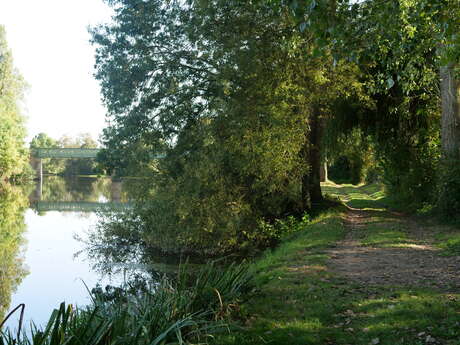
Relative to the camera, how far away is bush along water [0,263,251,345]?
13.4 ft

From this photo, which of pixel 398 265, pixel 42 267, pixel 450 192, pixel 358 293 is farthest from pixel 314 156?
pixel 358 293

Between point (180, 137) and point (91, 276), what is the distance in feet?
17.2

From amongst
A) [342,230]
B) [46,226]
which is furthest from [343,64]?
[46,226]

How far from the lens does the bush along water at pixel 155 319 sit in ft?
13.4

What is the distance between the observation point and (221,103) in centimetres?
1395

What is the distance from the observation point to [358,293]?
23.4 feet

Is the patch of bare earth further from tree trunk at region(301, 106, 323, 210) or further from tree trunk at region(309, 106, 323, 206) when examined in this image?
tree trunk at region(309, 106, 323, 206)

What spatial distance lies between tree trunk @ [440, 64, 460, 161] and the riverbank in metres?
3.54

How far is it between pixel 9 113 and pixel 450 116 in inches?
1708

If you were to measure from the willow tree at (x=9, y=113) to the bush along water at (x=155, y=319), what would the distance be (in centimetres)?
4463

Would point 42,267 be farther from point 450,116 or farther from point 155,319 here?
point 450,116

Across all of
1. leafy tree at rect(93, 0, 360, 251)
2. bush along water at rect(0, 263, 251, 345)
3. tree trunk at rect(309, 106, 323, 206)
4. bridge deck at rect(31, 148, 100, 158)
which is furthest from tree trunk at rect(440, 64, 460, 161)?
bridge deck at rect(31, 148, 100, 158)

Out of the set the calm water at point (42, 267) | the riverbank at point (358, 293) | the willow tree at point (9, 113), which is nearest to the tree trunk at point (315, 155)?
the riverbank at point (358, 293)

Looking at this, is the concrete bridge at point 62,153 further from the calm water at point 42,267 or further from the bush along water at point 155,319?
the bush along water at point 155,319
